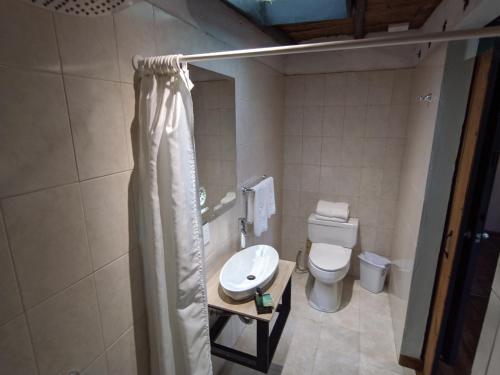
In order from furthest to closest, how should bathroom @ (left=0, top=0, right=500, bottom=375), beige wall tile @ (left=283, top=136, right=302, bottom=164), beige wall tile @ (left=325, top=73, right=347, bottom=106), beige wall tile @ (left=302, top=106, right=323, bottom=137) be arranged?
beige wall tile @ (left=283, top=136, right=302, bottom=164) < beige wall tile @ (left=302, top=106, right=323, bottom=137) < beige wall tile @ (left=325, top=73, right=347, bottom=106) < bathroom @ (left=0, top=0, right=500, bottom=375)

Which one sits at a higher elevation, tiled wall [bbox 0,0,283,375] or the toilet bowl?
tiled wall [bbox 0,0,283,375]

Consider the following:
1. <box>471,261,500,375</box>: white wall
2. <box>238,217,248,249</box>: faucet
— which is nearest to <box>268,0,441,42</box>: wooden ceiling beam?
<box>238,217,248,249</box>: faucet

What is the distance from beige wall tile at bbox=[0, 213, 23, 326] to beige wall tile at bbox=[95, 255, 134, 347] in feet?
0.81

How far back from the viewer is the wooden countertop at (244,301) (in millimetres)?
1403

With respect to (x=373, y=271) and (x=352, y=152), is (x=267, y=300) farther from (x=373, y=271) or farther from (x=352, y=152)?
(x=352, y=152)

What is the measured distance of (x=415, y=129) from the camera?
2.12 meters

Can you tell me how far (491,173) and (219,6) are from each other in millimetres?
1749

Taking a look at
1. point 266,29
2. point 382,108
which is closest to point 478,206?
point 382,108

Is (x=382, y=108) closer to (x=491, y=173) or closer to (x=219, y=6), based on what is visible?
(x=491, y=173)

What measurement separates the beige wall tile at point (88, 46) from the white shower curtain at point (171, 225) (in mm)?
126

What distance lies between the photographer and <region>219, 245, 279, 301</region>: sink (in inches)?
57.5

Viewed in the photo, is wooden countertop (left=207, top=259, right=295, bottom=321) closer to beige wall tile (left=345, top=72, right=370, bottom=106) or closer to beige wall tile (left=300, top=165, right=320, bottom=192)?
beige wall tile (left=300, top=165, right=320, bottom=192)

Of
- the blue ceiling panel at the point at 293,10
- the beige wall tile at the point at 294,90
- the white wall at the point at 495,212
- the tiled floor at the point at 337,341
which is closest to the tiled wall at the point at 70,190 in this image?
the blue ceiling panel at the point at 293,10

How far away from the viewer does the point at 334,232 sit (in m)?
2.73
